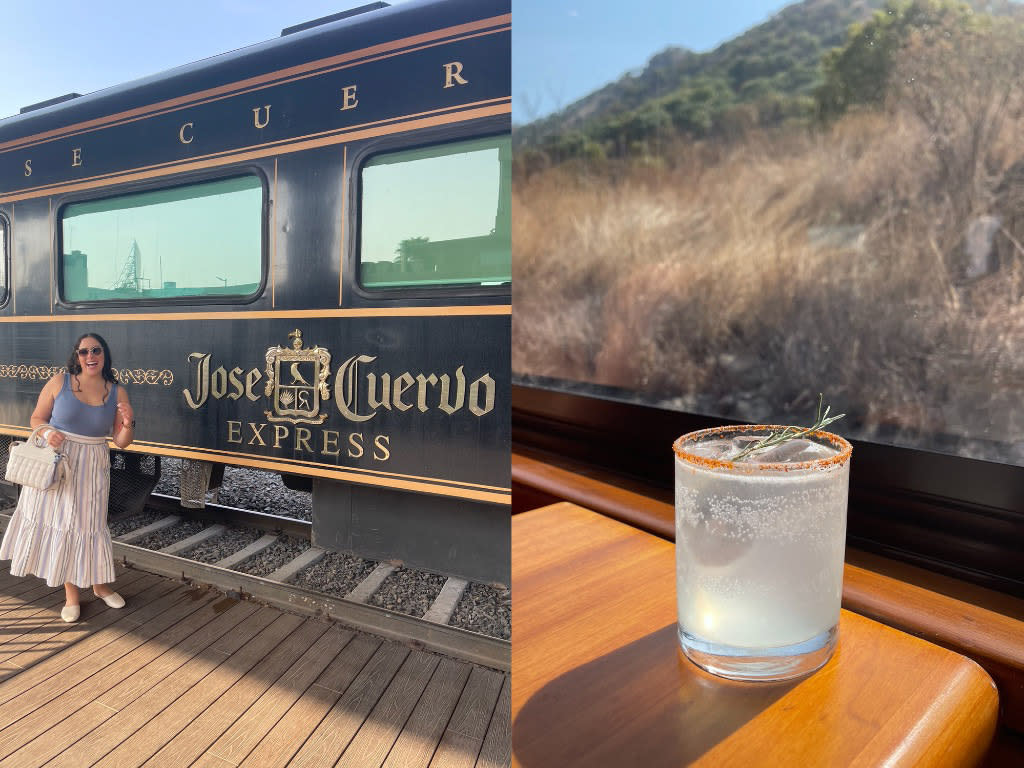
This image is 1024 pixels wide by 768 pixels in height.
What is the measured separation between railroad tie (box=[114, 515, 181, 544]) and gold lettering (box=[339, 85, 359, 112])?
0.86 meters

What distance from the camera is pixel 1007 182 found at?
0.46m

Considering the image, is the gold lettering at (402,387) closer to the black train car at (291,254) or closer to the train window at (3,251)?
the black train car at (291,254)

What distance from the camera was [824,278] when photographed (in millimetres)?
630

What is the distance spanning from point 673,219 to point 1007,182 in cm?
44

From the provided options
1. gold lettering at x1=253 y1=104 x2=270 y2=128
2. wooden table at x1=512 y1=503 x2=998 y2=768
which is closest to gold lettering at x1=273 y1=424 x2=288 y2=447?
gold lettering at x1=253 y1=104 x2=270 y2=128

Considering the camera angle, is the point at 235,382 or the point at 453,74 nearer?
the point at 453,74

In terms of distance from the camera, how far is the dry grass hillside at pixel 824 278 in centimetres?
48

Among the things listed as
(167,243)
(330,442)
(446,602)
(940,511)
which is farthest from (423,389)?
(940,511)

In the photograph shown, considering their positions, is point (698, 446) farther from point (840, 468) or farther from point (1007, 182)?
point (1007, 182)

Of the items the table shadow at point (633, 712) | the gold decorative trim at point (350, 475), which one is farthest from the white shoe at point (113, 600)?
the table shadow at point (633, 712)

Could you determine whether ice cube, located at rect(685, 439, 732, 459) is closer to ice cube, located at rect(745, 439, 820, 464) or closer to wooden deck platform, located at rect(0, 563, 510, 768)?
ice cube, located at rect(745, 439, 820, 464)

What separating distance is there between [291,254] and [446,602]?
2.29 ft

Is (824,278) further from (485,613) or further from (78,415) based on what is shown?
(78,415)

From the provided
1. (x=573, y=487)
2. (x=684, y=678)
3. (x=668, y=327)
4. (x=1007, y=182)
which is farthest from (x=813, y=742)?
(x=668, y=327)
